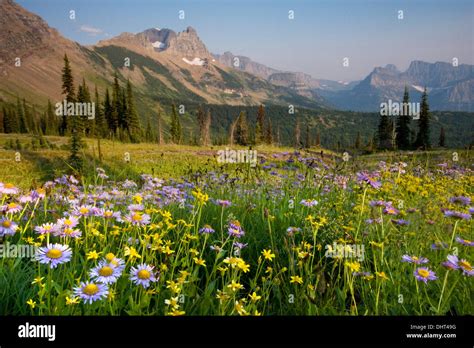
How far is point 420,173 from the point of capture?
5.27m

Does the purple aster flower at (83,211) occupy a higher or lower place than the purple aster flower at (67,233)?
higher

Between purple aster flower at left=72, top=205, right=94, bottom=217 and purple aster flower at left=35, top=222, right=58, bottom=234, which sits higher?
purple aster flower at left=72, top=205, right=94, bottom=217

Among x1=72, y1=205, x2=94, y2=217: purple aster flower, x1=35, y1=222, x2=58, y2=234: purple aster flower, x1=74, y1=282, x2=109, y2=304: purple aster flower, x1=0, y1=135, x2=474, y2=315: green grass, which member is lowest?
x1=0, y1=135, x2=474, y2=315: green grass

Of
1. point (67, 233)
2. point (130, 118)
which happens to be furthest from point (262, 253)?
point (130, 118)

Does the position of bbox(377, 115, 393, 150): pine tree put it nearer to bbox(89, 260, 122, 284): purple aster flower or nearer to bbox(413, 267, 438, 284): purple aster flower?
bbox(413, 267, 438, 284): purple aster flower

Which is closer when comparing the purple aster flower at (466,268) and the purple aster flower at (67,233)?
the purple aster flower at (466,268)

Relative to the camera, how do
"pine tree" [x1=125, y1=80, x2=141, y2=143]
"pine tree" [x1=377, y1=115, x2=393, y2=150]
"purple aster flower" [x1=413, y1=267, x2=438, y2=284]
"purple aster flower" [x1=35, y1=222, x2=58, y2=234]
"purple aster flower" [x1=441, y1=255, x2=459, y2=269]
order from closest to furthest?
1. "purple aster flower" [x1=441, y1=255, x2=459, y2=269]
2. "purple aster flower" [x1=413, y1=267, x2=438, y2=284]
3. "purple aster flower" [x1=35, y1=222, x2=58, y2=234]
4. "pine tree" [x1=377, y1=115, x2=393, y2=150]
5. "pine tree" [x1=125, y1=80, x2=141, y2=143]

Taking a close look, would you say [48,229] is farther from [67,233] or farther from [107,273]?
[107,273]

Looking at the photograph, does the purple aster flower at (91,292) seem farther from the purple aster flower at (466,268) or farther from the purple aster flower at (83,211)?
the purple aster flower at (466,268)

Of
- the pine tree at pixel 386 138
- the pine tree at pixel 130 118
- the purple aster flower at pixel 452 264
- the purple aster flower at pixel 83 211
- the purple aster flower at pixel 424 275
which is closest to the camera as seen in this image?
the purple aster flower at pixel 452 264

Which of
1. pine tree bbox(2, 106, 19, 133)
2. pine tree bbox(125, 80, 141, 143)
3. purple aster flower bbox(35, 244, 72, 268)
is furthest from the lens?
pine tree bbox(2, 106, 19, 133)

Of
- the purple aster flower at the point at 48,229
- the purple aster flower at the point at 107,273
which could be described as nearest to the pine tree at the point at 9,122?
the purple aster flower at the point at 48,229

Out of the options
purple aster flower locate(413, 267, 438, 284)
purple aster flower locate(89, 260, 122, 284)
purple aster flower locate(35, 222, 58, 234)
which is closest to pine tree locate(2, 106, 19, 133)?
purple aster flower locate(35, 222, 58, 234)
